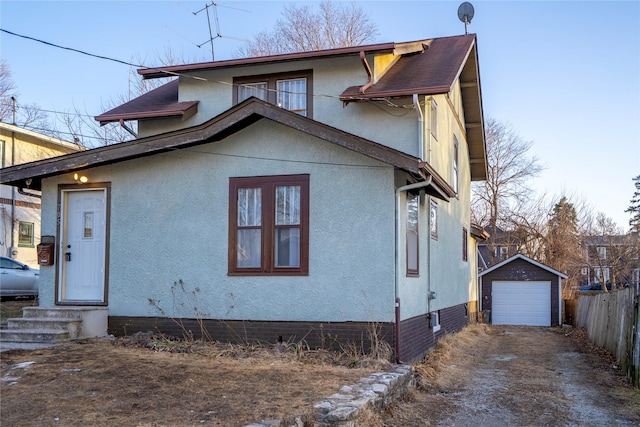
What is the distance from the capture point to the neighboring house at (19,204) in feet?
80.9

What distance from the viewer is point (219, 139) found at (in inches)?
425

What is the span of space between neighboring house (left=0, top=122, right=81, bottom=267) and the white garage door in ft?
63.6

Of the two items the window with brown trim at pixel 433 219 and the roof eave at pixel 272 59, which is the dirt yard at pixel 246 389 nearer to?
the window with brown trim at pixel 433 219

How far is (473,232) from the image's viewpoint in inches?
884

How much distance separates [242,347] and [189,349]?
2.67 ft

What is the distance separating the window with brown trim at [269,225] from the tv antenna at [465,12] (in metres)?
8.31

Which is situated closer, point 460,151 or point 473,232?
point 460,151

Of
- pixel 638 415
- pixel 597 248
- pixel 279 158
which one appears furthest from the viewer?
pixel 597 248

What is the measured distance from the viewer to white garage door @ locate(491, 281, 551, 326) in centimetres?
2672

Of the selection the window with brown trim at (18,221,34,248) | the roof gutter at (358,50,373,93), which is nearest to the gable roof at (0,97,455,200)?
the roof gutter at (358,50,373,93)

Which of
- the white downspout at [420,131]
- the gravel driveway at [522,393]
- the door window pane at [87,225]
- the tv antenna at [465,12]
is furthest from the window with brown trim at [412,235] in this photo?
the tv antenna at [465,12]

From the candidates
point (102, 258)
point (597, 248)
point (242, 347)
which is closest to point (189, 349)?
point (242, 347)

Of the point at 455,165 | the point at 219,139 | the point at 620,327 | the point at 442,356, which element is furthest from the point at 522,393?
the point at 455,165

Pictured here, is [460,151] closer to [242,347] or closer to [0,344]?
[242,347]
